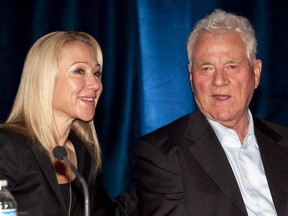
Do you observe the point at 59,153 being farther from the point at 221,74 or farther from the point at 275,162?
the point at 275,162

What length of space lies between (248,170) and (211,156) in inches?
8.5

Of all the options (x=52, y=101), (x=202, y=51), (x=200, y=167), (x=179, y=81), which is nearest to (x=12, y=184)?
(x=52, y=101)

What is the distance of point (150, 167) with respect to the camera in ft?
9.96

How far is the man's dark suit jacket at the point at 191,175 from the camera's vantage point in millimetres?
2932

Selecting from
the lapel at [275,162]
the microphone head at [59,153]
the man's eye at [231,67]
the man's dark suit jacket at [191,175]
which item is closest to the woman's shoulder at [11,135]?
the man's dark suit jacket at [191,175]

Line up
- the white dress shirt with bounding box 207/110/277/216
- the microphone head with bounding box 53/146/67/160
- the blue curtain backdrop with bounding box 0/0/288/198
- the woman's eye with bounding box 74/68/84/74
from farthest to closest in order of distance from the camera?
1. the blue curtain backdrop with bounding box 0/0/288/198
2. the woman's eye with bounding box 74/68/84/74
3. the white dress shirt with bounding box 207/110/277/216
4. the microphone head with bounding box 53/146/67/160

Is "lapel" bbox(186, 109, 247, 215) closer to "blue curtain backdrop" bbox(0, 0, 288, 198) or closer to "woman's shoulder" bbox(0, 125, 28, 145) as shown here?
"woman's shoulder" bbox(0, 125, 28, 145)

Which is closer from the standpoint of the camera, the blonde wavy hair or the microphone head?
the microphone head

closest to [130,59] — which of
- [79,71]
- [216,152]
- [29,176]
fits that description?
[79,71]

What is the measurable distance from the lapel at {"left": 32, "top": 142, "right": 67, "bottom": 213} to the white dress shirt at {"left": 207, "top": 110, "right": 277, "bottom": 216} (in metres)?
0.81

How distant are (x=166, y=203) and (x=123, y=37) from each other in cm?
173

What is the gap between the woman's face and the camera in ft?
10.3

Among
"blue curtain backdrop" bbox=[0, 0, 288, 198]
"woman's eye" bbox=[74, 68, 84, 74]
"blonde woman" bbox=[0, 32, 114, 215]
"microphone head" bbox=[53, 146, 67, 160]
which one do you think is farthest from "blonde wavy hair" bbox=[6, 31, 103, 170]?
"blue curtain backdrop" bbox=[0, 0, 288, 198]

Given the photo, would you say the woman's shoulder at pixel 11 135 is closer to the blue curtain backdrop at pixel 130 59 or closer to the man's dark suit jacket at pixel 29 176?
the man's dark suit jacket at pixel 29 176
